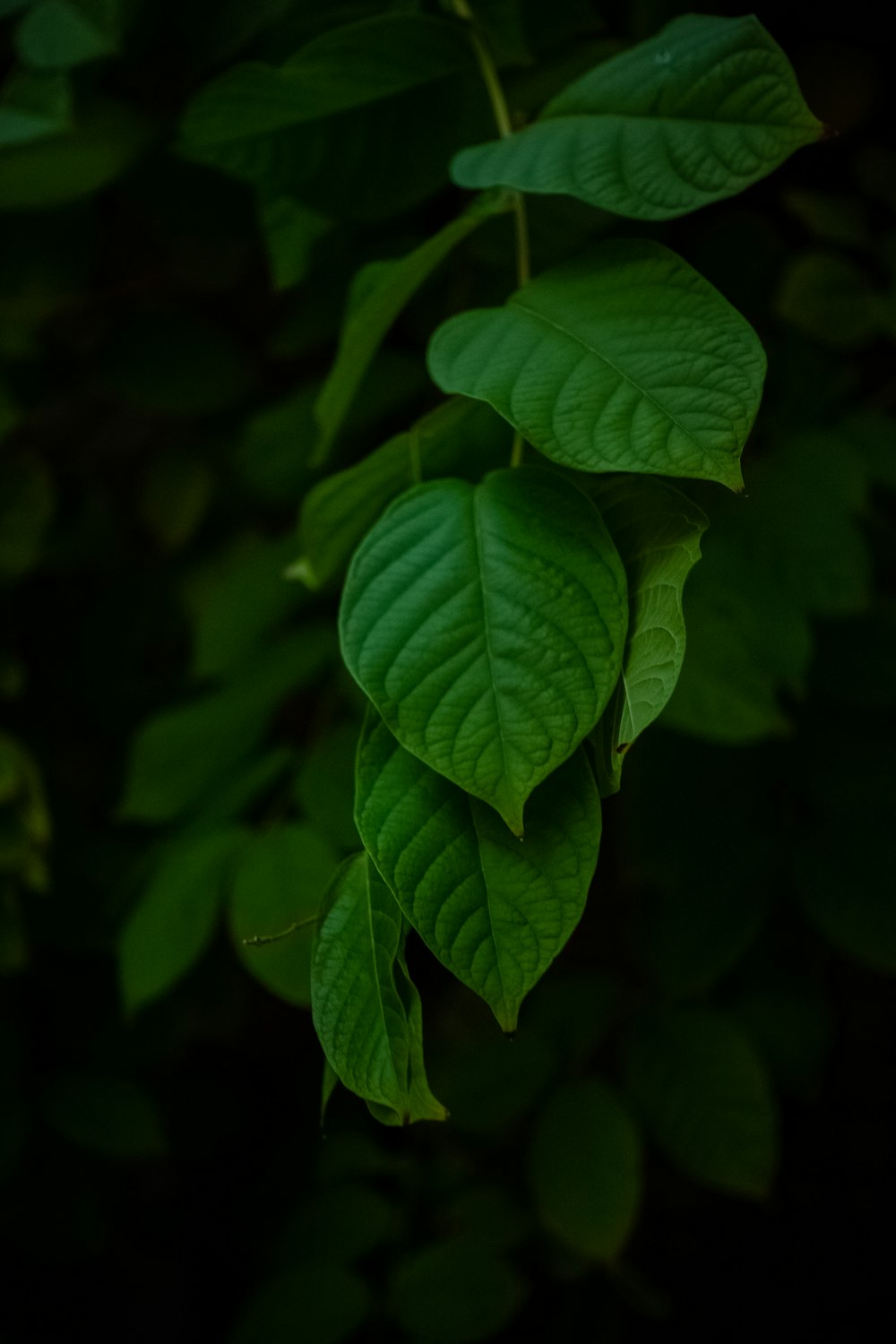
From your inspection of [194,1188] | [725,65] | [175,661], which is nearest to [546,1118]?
[194,1188]

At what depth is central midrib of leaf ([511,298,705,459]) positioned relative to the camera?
411 mm

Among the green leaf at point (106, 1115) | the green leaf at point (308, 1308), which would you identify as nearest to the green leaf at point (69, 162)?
the green leaf at point (106, 1115)

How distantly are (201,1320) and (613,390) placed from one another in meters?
1.56

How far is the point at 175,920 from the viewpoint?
3.03 ft

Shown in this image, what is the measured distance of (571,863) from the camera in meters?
0.40

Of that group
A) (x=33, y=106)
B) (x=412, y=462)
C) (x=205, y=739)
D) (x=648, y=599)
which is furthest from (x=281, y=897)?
(x=33, y=106)

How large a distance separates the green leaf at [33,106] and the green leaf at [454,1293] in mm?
1178

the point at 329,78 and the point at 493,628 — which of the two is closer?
the point at 493,628

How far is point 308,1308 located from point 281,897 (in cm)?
58

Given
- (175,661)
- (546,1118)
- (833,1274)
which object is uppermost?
(175,661)

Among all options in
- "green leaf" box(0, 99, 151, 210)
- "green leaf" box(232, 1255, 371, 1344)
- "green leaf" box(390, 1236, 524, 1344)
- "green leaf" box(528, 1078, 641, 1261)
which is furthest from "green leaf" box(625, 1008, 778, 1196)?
"green leaf" box(0, 99, 151, 210)

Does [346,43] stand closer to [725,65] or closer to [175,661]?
[725,65]

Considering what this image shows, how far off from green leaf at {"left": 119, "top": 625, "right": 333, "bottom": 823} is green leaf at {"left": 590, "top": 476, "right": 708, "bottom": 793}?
621mm

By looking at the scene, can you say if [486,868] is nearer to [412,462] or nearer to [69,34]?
[412,462]
